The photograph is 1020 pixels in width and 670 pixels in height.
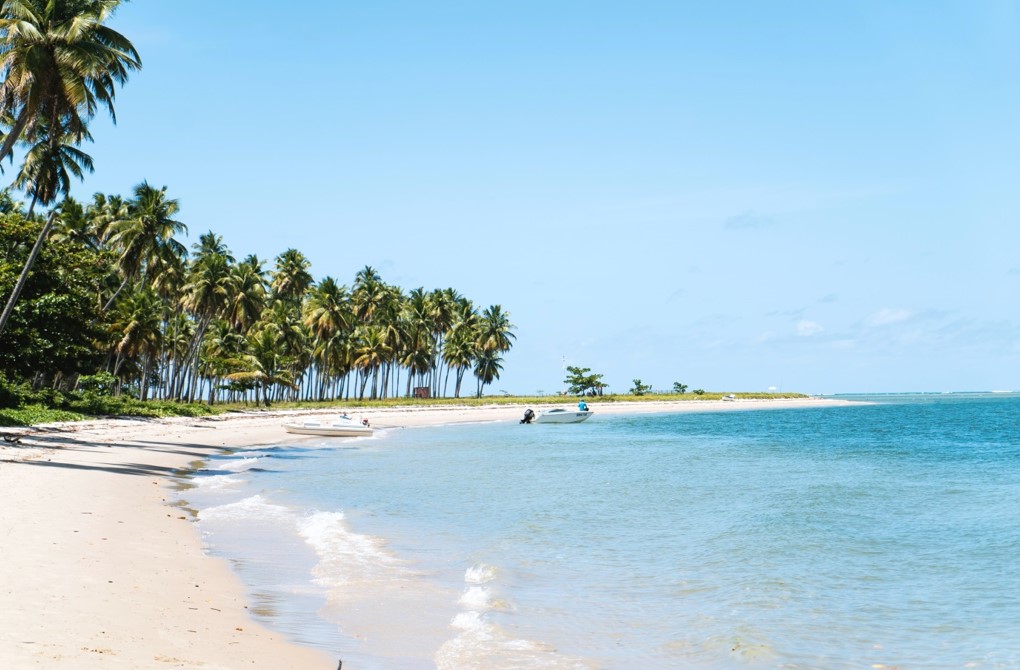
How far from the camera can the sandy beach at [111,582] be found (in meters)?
6.69

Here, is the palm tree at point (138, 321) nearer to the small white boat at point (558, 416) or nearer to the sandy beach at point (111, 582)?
the small white boat at point (558, 416)

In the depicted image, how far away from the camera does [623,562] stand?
13.9m

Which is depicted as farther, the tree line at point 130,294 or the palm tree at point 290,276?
the palm tree at point 290,276

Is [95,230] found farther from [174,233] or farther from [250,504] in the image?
[250,504]

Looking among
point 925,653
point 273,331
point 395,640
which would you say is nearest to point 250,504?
point 395,640

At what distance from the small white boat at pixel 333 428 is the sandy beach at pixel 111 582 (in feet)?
84.9

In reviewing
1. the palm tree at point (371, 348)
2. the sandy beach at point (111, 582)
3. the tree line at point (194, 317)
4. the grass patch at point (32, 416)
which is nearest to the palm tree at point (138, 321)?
the tree line at point (194, 317)

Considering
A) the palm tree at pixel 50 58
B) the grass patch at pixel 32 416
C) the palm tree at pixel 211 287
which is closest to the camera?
the palm tree at pixel 50 58

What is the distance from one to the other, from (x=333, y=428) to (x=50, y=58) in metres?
28.0

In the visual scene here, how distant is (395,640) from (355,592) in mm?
2385

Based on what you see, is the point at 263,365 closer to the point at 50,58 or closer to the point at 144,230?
the point at 144,230

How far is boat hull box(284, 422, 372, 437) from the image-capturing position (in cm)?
4816

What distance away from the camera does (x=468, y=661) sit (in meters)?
8.10

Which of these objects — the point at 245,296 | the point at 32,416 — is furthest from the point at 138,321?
the point at 32,416
